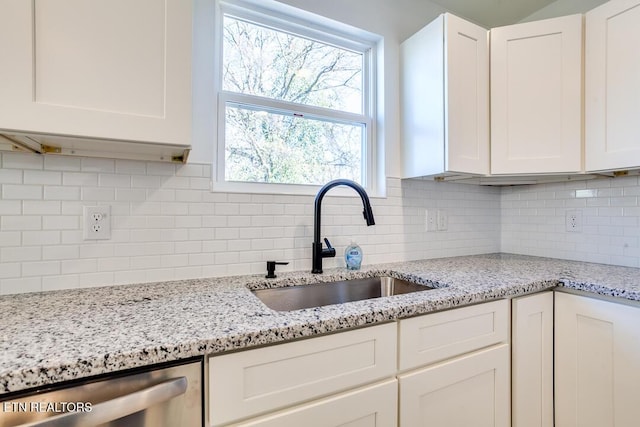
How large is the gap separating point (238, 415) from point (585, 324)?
1.29 meters

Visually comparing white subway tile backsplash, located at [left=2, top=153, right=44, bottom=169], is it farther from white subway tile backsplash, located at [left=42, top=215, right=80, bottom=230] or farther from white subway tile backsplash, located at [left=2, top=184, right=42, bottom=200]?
white subway tile backsplash, located at [left=42, top=215, right=80, bottom=230]

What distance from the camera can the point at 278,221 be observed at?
1.44 m

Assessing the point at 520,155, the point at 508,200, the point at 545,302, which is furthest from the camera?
the point at 508,200

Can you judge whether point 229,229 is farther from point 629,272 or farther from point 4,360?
point 629,272

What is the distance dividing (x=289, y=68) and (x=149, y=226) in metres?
1.00

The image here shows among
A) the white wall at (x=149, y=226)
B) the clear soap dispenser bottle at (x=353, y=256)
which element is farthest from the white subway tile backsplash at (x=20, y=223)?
the clear soap dispenser bottle at (x=353, y=256)

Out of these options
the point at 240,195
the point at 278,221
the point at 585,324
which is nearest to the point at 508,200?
the point at 585,324

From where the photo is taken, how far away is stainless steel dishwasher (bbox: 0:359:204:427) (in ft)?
1.80

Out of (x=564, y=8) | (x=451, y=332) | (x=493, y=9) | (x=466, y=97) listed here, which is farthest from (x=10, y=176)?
(x=564, y=8)

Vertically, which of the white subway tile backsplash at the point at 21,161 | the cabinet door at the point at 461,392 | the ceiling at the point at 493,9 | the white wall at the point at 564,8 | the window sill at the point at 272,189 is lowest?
the cabinet door at the point at 461,392

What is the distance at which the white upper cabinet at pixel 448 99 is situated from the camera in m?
1.50

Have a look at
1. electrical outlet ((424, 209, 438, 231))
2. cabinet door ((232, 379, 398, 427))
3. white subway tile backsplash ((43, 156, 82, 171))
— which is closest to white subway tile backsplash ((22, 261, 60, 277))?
white subway tile backsplash ((43, 156, 82, 171))

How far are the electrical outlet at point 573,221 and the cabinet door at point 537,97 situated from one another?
40 centimetres

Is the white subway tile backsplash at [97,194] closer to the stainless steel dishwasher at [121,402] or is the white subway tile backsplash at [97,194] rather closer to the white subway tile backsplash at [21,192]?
the white subway tile backsplash at [21,192]
